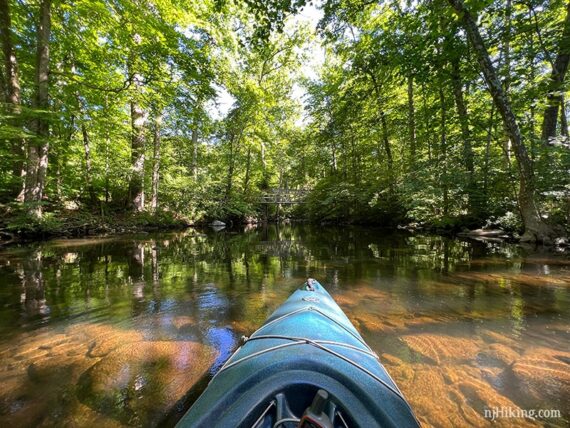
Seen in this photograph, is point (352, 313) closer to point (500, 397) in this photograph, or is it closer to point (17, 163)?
point (500, 397)

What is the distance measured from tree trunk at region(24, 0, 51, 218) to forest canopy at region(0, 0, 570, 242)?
4 cm

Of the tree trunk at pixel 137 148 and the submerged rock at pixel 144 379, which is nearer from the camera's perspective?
the submerged rock at pixel 144 379

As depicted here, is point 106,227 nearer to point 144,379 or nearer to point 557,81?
point 144,379

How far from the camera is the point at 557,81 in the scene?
790 centimetres

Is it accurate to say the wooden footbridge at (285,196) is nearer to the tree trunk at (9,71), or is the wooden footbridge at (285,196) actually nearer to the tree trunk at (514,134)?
the tree trunk at (9,71)

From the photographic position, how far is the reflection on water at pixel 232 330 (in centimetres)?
192

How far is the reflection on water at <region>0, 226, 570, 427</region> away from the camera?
6.30 feet

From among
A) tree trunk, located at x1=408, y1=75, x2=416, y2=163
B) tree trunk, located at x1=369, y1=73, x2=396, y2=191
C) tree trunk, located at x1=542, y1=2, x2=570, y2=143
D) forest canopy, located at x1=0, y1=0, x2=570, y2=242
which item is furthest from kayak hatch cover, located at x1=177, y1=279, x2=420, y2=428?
tree trunk, located at x1=369, y1=73, x2=396, y2=191

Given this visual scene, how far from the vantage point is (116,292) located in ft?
14.4

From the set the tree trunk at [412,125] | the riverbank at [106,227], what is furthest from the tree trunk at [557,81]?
the tree trunk at [412,125]

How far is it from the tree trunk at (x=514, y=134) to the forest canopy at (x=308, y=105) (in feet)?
0.13

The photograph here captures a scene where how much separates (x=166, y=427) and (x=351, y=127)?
58.3 feet

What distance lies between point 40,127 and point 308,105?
15885 mm

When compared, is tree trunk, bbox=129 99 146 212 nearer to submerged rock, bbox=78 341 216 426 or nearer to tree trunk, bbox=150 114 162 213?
tree trunk, bbox=150 114 162 213
